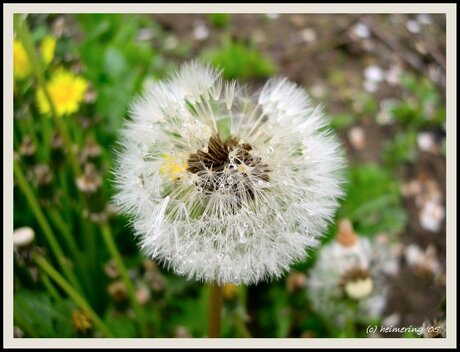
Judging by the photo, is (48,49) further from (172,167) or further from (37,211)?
(172,167)

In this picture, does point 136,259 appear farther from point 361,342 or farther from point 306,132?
point 306,132

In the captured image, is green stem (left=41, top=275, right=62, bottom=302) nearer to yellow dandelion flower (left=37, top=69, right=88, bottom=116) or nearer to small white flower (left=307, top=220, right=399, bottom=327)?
yellow dandelion flower (left=37, top=69, right=88, bottom=116)

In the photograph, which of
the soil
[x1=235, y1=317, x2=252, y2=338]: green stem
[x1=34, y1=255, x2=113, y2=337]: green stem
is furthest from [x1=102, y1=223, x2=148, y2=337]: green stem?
the soil

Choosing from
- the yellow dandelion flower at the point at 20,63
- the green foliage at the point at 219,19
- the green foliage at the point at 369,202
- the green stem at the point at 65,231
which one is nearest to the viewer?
the green stem at the point at 65,231

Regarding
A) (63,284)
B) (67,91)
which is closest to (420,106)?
(67,91)

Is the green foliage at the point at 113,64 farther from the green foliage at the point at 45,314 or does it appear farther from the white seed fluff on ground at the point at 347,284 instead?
the white seed fluff on ground at the point at 347,284

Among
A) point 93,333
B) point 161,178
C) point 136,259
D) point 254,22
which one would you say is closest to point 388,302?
point 136,259

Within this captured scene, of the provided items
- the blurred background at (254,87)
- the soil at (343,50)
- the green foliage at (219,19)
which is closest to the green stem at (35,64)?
the blurred background at (254,87)
